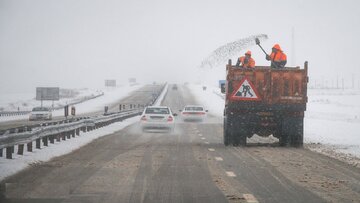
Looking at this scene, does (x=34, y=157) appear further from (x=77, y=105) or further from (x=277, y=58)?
(x=77, y=105)

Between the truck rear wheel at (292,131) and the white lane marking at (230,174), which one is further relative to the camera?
the truck rear wheel at (292,131)

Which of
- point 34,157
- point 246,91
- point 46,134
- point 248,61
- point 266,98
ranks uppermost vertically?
point 248,61

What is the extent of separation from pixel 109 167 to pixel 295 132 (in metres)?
8.36

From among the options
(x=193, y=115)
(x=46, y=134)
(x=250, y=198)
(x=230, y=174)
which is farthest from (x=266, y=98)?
(x=193, y=115)

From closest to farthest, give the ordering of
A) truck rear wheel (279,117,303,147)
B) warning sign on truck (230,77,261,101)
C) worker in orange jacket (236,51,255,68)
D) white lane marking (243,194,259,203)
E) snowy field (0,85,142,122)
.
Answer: white lane marking (243,194,259,203) → warning sign on truck (230,77,261,101) → truck rear wheel (279,117,303,147) → worker in orange jacket (236,51,255,68) → snowy field (0,85,142,122)

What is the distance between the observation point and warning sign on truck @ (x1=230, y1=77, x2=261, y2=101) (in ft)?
62.3

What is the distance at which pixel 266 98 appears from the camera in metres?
19.1

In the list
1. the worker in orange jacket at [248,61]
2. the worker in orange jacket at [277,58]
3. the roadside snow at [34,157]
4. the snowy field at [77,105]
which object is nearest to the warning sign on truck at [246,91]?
the worker in orange jacket at [248,61]

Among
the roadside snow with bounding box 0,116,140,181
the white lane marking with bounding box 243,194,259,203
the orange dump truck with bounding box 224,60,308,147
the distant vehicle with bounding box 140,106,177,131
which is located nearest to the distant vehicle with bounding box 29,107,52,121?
the distant vehicle with bounding box 140,106,177,131

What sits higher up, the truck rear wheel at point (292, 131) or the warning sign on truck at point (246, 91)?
the warning sign on truck at point (246, 91)

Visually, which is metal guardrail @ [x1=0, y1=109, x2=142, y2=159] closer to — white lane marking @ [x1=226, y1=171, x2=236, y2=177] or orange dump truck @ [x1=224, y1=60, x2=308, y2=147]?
white lane marking @ [x1=226, y1=171, x2=236, y2=177]

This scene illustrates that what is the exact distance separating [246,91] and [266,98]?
0.70 meters

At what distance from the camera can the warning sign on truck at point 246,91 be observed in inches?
747

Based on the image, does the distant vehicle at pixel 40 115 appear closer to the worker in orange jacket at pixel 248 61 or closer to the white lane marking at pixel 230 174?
the worker in orange jacket at pixel 248 61
